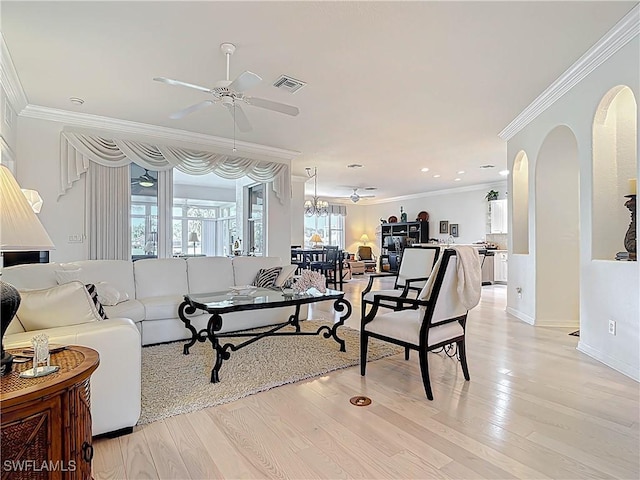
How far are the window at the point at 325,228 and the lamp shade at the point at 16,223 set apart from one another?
11445mm

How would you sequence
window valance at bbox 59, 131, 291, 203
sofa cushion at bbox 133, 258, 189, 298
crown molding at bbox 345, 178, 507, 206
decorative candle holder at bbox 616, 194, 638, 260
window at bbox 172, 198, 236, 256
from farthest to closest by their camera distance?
1. window at bbox 172, 198, 236, 256
2. crown molding at bbox 345, 178, 507, 206
3. window valance at bbox 59, 131, 291, 203
4. sofa cushion at bbox 133, 258, 189, 298
5. decorative candle holder at bbox 616, 194, 638, 260

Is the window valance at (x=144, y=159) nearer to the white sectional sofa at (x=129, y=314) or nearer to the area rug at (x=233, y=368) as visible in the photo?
→ the white sectional sofa at (x=129, y=314)

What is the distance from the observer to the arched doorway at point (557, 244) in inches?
177

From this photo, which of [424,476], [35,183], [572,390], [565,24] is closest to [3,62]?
[35,183]

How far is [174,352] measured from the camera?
3424mm

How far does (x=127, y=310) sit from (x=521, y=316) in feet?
15.7

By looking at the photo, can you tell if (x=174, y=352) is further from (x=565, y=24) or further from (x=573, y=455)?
(x=565, y=24)

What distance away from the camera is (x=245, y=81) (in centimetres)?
266

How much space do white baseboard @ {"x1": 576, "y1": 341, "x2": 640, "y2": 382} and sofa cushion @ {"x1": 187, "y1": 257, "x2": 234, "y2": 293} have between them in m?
3.80

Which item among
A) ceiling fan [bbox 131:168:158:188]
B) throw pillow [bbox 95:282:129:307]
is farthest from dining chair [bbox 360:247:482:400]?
ceiling fan [bbox 131:168:158:188]

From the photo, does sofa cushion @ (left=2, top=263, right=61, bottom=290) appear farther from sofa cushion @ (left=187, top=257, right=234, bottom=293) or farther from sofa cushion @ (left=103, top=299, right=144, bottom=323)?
sofa cushion @ (left=187, top=257, right=234, bottom=293)

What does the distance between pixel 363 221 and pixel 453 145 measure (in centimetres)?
795

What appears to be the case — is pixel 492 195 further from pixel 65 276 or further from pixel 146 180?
pixel 65 276

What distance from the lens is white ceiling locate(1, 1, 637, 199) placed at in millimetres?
2512
